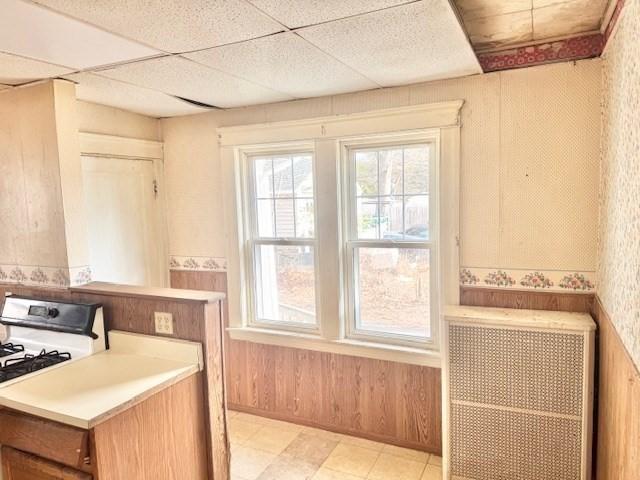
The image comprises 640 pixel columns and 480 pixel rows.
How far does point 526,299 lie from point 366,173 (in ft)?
3.92

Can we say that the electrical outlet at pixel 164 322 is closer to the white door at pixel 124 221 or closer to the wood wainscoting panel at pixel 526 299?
the white door at pixel 124 221

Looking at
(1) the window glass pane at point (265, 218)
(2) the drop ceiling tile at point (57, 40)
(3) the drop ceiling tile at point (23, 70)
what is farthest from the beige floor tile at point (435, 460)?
(3) the drop ceiling tile at point (23, 70)

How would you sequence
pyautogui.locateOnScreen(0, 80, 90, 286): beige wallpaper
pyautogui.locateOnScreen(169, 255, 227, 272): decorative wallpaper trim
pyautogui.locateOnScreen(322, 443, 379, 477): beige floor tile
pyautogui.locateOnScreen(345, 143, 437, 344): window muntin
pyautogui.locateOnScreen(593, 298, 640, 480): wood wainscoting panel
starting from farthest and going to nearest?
pyautogui.locateOnScreen(169, 255, 227, 272): decorative wallpaper trim, pyautogui.locateOnScreen(345, 143, 437, 344): window muntin, pyautogui.locateOnScreen(322, 443, 379, 477): beige floor tile, pyautogui.locateOnScreen(0, 80, 90, 286): beige wallpaper, pyautogui.locateOnScreen(593, 298, 640, 480): wood wainscoting panel

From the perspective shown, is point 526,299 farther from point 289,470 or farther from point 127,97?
point 127,97

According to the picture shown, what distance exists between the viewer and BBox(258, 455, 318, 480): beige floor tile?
8.52 feet

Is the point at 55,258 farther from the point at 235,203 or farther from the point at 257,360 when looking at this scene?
the point at 257,360

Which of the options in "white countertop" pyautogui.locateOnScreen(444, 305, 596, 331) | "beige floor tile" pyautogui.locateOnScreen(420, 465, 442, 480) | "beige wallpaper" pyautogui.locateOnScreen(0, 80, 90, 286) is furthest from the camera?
"beige floor tile" pyautogui.locateOnScreen(420, 465, 442, 480)

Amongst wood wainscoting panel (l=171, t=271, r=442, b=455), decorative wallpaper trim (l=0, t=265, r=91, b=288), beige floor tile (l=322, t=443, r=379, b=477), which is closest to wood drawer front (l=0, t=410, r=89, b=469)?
decorative wallpaper trim (l=0, t=265, r=91, b=288)

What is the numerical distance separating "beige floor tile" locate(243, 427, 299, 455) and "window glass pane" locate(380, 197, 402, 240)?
1484 mm

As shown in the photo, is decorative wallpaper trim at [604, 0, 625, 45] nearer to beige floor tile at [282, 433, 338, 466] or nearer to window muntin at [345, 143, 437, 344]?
window muntin at [345, 143, 437, 344]

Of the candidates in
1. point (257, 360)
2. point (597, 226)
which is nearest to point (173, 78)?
point (257, 360)

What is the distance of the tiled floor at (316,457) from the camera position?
2.60 m

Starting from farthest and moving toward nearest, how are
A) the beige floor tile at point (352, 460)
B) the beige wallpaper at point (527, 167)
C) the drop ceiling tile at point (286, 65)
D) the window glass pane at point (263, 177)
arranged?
the window glass pane at point (263, 177)
the beige floor tile at point (352, 460)
the beige wallpaper at point (527, 167)
the drop ceiling tile at point (286, 65)

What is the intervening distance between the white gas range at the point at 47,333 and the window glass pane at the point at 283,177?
4.57 feet
